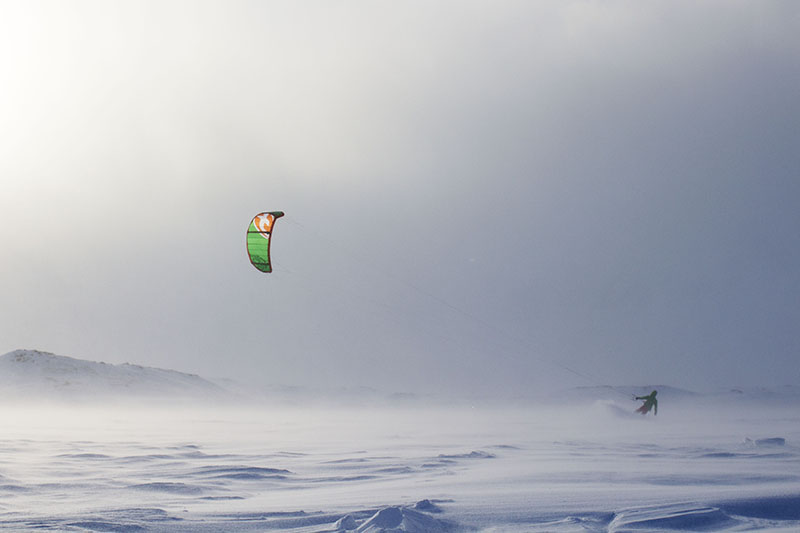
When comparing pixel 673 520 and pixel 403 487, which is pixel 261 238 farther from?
pixel 673 520

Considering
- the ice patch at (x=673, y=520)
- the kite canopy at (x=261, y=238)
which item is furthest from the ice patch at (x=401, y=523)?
the kite canopy at (x=261, y=238)

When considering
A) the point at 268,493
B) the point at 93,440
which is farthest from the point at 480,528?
the point at 93,440

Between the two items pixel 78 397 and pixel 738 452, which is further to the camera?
pixel 78 397

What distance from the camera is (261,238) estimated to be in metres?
22.7

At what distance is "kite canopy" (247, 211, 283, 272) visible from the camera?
22609mm

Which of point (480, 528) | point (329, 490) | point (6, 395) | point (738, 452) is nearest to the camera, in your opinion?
point (480, 528)

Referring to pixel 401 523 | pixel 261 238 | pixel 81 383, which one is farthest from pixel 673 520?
pixel 81 383

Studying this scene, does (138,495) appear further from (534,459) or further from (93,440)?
(93,440)

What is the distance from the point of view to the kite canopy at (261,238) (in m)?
22.6

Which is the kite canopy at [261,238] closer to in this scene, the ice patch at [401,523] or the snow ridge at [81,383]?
the ice patch at [401,523]

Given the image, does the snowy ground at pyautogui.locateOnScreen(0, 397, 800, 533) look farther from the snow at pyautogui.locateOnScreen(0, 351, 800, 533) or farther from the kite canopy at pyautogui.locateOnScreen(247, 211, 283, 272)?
the kite canopy at pyautogui.locateOnScreen(247, 211, 283, 272)

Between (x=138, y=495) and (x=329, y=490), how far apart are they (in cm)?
329

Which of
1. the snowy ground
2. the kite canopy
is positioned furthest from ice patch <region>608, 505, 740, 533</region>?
the kite canopy

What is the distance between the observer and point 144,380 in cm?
14500
